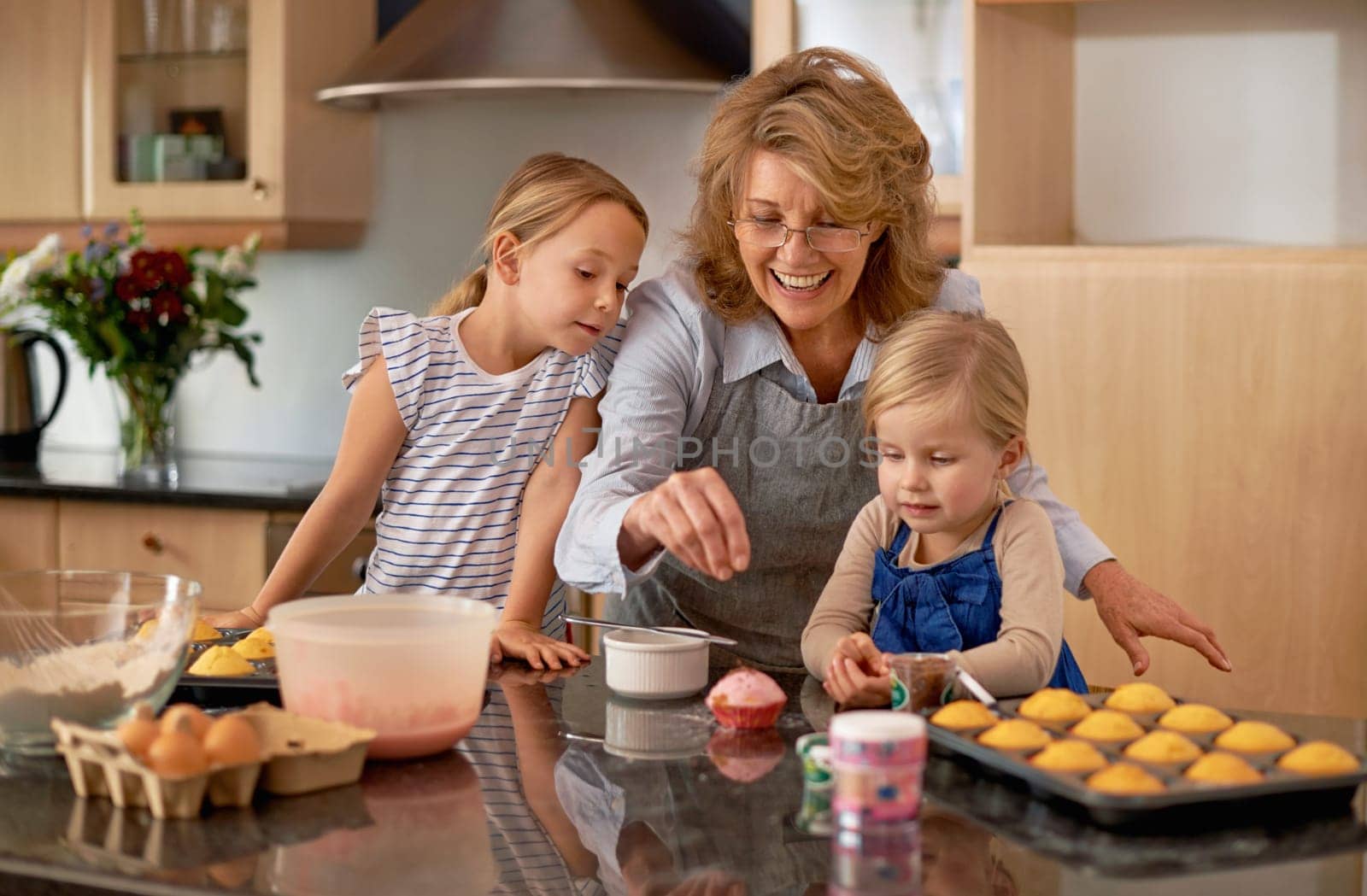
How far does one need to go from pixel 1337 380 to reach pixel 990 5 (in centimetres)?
83

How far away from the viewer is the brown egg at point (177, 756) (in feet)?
3.23

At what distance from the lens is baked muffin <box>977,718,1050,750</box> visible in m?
1.05

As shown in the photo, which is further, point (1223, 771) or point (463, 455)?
point (463, 455)

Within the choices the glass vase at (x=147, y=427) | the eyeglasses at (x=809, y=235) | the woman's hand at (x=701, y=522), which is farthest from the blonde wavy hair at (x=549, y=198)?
the glass vase at (x=147, y=427)

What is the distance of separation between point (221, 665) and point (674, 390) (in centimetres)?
63

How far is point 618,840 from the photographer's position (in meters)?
0.98

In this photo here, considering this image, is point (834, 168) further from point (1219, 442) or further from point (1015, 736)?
point (1219, 442)

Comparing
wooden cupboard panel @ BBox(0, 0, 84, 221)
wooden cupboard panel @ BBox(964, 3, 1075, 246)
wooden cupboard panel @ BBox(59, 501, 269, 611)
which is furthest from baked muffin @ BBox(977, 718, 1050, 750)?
wooden cupboard panel @ BBox(0, 0, 84, 221)

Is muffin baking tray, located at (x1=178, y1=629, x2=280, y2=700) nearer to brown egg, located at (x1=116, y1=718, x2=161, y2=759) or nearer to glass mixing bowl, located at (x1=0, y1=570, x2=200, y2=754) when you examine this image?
glass mixing bowl, located at (x1=0, y1=570, x2=200, y2=754)

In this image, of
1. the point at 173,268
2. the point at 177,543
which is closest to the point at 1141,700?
the point at 177,543

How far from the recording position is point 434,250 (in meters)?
3.34

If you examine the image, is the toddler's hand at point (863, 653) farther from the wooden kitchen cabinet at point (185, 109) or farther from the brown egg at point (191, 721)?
the wooden kitchen cabinet at point (185, 109)

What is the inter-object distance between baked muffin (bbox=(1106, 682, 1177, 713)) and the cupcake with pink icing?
27cm

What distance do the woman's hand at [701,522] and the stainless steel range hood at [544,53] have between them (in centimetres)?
148
